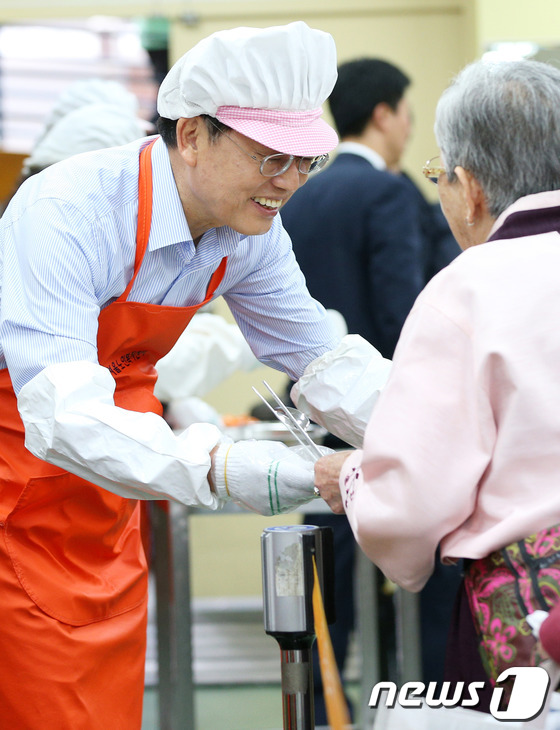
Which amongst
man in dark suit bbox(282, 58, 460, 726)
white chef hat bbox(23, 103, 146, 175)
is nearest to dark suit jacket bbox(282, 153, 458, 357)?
man in dark suit bbox(282, 58, 460, 726)

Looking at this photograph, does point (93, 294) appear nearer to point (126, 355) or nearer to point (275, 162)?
point (126, 355)

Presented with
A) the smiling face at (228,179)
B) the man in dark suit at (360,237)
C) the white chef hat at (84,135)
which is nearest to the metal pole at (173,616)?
the man in dark suit at (360,237)

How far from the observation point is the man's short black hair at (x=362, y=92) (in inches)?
118

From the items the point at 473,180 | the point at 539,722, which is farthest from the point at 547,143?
the point at 539,722

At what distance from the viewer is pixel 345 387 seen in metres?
1.58

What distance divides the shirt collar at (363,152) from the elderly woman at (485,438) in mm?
1794

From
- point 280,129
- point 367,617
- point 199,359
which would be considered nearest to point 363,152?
point 199,359

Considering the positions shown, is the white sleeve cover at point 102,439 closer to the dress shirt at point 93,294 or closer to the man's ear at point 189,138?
the dress shirt at point 93,294

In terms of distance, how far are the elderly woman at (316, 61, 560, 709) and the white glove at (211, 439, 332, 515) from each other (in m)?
0.15

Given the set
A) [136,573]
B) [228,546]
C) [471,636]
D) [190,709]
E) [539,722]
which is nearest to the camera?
[539,722]

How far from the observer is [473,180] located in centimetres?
129

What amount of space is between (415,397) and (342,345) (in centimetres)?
52

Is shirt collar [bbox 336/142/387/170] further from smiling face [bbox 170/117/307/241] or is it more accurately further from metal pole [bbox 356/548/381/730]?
smiling face [bbox 170/117/307/241]

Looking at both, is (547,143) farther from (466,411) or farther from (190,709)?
(190,709)
